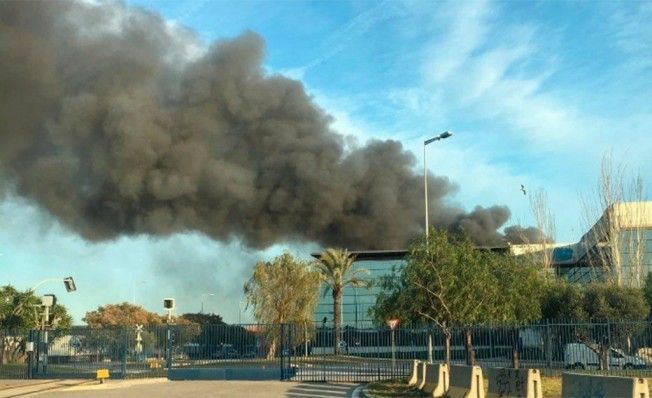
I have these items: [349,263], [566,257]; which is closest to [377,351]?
[349,263]

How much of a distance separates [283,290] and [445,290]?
22172 mm

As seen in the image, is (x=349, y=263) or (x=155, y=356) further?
(x=349, y=263)

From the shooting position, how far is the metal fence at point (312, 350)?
24.9 meters

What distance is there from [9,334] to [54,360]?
9.02 feet

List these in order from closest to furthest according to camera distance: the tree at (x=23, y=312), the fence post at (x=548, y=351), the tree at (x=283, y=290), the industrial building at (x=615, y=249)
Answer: the fence post at (x=548, y=351), the industrial building at (x=615, y=249), the tree at (x=283, y=290), the tree at (x=23, y=312)

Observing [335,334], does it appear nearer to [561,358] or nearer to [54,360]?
[561,358]

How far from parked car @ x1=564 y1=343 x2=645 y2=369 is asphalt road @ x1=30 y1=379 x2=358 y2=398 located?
24.1 feet

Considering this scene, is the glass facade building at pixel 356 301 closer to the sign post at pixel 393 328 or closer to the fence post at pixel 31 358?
the fence post at pixel 31 358

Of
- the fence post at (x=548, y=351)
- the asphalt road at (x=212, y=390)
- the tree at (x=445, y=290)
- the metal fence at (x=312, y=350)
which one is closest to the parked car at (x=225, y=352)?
the metal fence at (x=312, y=350)

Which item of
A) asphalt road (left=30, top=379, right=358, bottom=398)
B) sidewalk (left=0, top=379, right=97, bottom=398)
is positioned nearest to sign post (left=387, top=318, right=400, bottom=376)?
asphalt road (left=30, top=379, right=358, bottom=398)

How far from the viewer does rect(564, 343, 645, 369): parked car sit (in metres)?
25.4

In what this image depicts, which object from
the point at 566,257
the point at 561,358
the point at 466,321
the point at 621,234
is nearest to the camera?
the point at 561,358

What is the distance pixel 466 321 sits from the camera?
27.1 meters

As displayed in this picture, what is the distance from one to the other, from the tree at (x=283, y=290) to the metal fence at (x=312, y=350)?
16.1 meters
